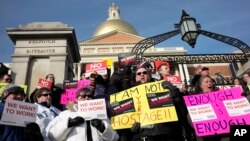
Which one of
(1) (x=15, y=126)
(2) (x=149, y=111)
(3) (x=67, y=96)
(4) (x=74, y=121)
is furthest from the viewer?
(3) (x=67, y=96)

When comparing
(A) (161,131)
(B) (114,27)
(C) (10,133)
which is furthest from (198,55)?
(B) (114,27)

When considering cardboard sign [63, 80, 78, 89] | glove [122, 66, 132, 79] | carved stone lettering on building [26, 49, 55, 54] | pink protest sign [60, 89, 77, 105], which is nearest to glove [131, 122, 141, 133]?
glove [122, 66, 132, 79]

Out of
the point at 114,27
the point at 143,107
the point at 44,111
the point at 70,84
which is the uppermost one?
the point at 114,27

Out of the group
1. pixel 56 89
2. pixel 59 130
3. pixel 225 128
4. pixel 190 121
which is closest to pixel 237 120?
pixel 225 128

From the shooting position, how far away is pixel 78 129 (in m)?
3.56

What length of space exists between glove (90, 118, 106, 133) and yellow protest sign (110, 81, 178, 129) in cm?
37

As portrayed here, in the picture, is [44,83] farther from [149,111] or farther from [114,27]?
[114,27]

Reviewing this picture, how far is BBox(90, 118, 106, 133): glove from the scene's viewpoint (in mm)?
3480

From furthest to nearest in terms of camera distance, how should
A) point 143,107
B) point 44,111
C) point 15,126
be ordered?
1. point 44,111
2. point 143,107
3. point 15,126

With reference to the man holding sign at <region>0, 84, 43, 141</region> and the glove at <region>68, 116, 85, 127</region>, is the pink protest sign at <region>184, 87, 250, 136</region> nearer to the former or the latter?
the glove at <region>68, 116, 85, 127</region>

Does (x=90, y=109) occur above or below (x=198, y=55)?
below

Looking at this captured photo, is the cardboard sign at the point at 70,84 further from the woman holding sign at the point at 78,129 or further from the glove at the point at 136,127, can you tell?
the glove at the point at 136,127

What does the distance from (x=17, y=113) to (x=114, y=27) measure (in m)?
71.9

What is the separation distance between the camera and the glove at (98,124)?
137 inches
